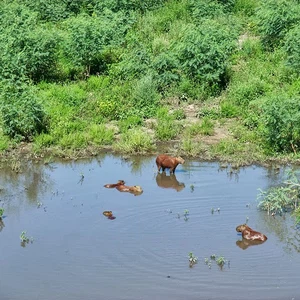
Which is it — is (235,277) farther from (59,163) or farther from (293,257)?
(59,163)

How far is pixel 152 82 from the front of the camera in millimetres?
19141

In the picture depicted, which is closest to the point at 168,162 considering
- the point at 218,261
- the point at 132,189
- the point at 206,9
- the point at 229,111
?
the point at 132,189

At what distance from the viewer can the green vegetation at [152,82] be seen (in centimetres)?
1691

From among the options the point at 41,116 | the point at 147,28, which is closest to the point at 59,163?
the point at 41,116

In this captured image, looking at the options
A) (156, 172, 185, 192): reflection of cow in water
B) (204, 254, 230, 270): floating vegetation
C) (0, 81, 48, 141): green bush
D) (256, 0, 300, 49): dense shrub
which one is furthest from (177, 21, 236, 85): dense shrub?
(204, 254, 230, 270): floating vegetation

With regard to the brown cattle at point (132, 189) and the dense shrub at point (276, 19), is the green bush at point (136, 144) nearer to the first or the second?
the brown cattle at point (132, 189)

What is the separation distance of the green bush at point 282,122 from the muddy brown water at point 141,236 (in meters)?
0.96

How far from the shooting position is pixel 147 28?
907 inches

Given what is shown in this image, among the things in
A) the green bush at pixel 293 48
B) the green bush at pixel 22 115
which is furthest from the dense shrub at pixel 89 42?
the green bush at pixel 293 48

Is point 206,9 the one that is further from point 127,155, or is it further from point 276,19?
point 127,155

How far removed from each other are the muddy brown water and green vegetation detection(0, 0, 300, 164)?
1.13 metres

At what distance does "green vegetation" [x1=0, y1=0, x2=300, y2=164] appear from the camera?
55.5 feet

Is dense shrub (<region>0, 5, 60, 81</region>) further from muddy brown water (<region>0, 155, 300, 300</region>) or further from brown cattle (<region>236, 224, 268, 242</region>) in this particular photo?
brown cattle (<region>236, 224, 268, 242</region>)

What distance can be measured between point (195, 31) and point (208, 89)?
64.3 inches
